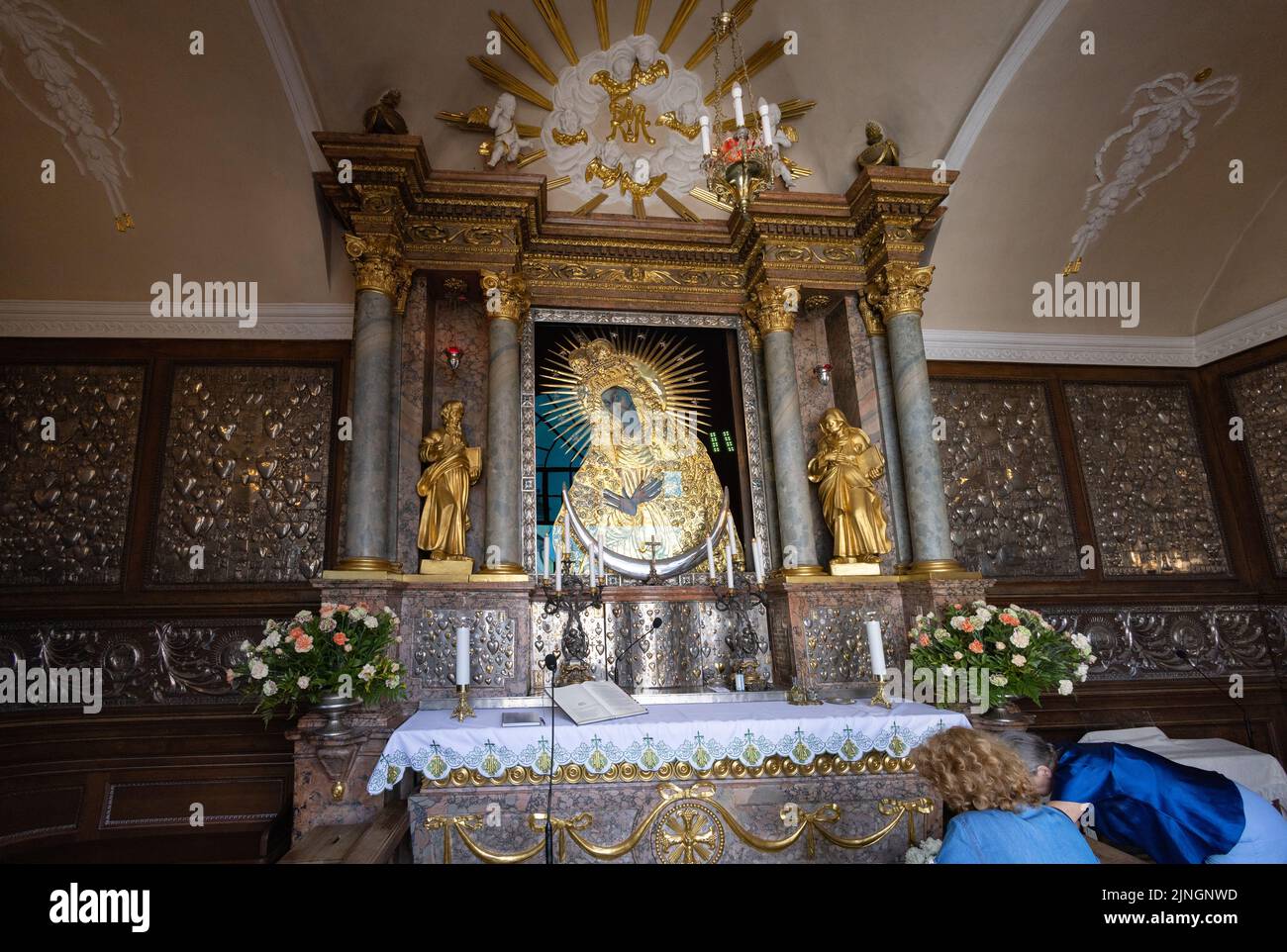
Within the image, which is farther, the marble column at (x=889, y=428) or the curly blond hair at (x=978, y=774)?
the marble column at (x=889, y=428)

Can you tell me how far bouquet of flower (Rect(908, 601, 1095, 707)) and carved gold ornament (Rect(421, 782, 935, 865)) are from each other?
4.80 ft

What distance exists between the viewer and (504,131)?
22.0ft

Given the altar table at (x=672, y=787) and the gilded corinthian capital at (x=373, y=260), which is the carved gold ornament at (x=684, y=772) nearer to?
the altar table at (x=672, y=787)

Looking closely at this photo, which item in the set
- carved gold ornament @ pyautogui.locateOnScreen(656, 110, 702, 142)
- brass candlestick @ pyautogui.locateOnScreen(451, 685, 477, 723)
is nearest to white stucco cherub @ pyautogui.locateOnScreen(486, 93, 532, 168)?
carved gold ornament @ pyautogui.locateOnScreen(656, 110, 702, 142)

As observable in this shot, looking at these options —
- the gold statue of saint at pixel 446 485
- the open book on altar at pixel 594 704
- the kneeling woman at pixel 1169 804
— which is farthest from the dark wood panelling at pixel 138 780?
the kneeling woman at pixel 1169 804

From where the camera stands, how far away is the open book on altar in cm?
412

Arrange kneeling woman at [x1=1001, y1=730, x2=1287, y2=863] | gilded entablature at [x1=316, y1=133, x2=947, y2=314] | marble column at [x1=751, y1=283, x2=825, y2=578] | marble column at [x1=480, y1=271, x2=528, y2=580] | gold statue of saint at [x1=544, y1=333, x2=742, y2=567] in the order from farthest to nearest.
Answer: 1. gold statue of saint at [x1=544, y1=333, x2=742, y2=567]
2. marble column at [x1=751, y1=283, x2=825, y2=578]
3. gilded entablature at [x1=316, y1=133, x2=947, y2=314]
4. marble column at [x1=480, y1=271, x2=528, y2=580]
5. kneeling woman at [x1=1001, y1=730, x2=1287, y2=863]

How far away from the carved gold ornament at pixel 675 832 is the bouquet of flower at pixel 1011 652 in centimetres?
146

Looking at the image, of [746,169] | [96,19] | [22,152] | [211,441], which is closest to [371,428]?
[211,441]

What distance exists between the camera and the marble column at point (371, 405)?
536 cm

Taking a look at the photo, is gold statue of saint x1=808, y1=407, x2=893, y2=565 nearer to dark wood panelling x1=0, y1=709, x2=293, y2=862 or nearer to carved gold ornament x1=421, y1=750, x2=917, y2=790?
carved gold ornament x1=421, y1=750, x2=917, y2=790

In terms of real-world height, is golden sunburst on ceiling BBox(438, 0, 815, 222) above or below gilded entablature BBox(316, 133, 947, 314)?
above

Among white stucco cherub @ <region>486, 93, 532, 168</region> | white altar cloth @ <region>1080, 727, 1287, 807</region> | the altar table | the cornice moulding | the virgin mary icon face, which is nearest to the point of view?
the altar table
